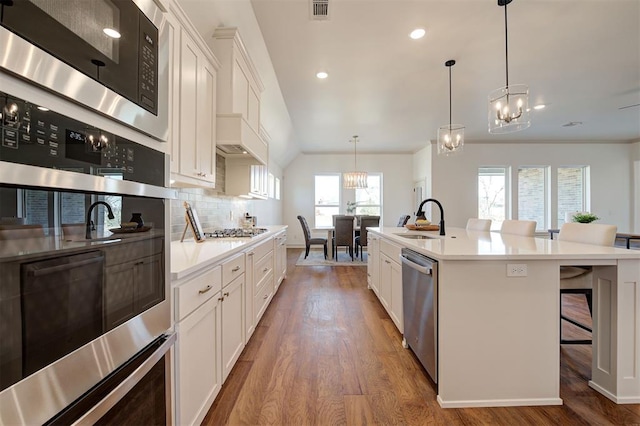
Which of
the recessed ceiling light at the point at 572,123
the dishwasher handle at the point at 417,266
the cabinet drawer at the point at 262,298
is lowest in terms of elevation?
the cabinet drawer at the point at 262,298

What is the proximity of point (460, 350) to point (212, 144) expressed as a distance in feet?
7.47

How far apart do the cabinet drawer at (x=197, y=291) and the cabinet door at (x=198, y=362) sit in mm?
33

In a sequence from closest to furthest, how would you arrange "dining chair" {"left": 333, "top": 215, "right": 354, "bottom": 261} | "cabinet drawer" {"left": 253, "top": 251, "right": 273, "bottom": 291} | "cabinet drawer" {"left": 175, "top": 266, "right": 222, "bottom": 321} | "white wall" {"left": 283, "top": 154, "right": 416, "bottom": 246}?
1. "cabinet drawer" {"left": 175, "top": 266, "right": 222, "bottom": 321}
2. "cabinet drawer" {"left": 253, "top": 251, "right": 273, "bottom": 291}
3. "dining chair" {"left": 333, "top": 215, "right": 354, "bottom": 261}
4. "white wall" {"left": 283, "top": 154, "right": 416, "bottom": 246}

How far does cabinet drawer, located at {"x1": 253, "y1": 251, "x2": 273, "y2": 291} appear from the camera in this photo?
239 cm

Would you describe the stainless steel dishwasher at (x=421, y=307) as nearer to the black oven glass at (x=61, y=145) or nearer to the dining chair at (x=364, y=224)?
the black oven glass at (x=61, y=145)

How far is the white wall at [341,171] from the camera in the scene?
26.3 feet

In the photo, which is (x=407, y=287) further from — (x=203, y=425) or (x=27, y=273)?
(x=27, y=273)

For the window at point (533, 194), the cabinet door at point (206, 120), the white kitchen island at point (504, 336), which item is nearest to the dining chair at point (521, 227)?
the white kitchen island at point (504, 336)

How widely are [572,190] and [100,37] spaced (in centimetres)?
949

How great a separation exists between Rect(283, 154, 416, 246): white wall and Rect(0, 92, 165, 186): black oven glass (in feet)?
23.7

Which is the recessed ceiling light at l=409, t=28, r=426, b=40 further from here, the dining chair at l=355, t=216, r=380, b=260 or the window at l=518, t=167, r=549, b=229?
the window at l=518, t=167, r=549, b=229

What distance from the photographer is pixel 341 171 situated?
26.4 ft

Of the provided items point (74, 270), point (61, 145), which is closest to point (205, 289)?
point (74, 270)

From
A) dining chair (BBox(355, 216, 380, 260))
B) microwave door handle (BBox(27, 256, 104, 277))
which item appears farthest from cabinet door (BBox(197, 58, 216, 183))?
dining chair (BBox(355, 216, 380, 260))
